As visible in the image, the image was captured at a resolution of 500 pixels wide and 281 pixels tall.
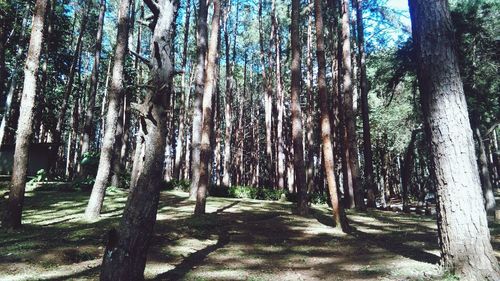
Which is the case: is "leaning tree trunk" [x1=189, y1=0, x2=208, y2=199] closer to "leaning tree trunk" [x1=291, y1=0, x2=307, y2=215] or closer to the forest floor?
the forest floor

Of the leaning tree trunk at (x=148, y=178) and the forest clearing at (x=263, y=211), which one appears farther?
the forest clearing at (x=263, y=211)

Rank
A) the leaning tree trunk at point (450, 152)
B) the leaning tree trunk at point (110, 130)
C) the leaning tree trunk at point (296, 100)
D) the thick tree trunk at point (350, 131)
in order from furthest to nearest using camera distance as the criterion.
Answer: the thick tree trunk at point (350, 131), the leaning tree trunk at point (296, 100), the leaning tree trunk at point (110, 130), the leaning tree trunk at point (450, 152)

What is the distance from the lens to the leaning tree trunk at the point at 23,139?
30.3 ft

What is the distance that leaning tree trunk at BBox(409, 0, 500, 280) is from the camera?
5.18 metres

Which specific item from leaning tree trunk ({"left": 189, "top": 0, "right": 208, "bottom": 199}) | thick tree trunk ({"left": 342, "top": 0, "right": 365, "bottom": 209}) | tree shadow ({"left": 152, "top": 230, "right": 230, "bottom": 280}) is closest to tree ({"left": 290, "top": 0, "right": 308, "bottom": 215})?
thick tree trunk ({"left": 342, "top": 0, "right": 365, "bottom": 209})

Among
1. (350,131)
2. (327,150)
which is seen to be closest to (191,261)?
(327,150)

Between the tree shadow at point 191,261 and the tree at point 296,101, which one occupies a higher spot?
the tree at point 296,101

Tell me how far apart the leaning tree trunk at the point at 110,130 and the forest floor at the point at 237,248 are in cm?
54

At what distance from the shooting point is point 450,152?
18.0 feet

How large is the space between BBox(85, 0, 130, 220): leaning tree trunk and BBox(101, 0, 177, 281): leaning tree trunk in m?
5.20

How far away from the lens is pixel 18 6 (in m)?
24.1

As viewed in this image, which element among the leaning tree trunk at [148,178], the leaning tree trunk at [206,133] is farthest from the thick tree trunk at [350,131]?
the leaning tree trunk at [148,178]

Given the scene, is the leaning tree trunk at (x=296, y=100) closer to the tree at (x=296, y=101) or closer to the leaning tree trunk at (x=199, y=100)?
the tree at (x=296, y=101)

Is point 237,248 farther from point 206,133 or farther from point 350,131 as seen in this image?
point 350,131
